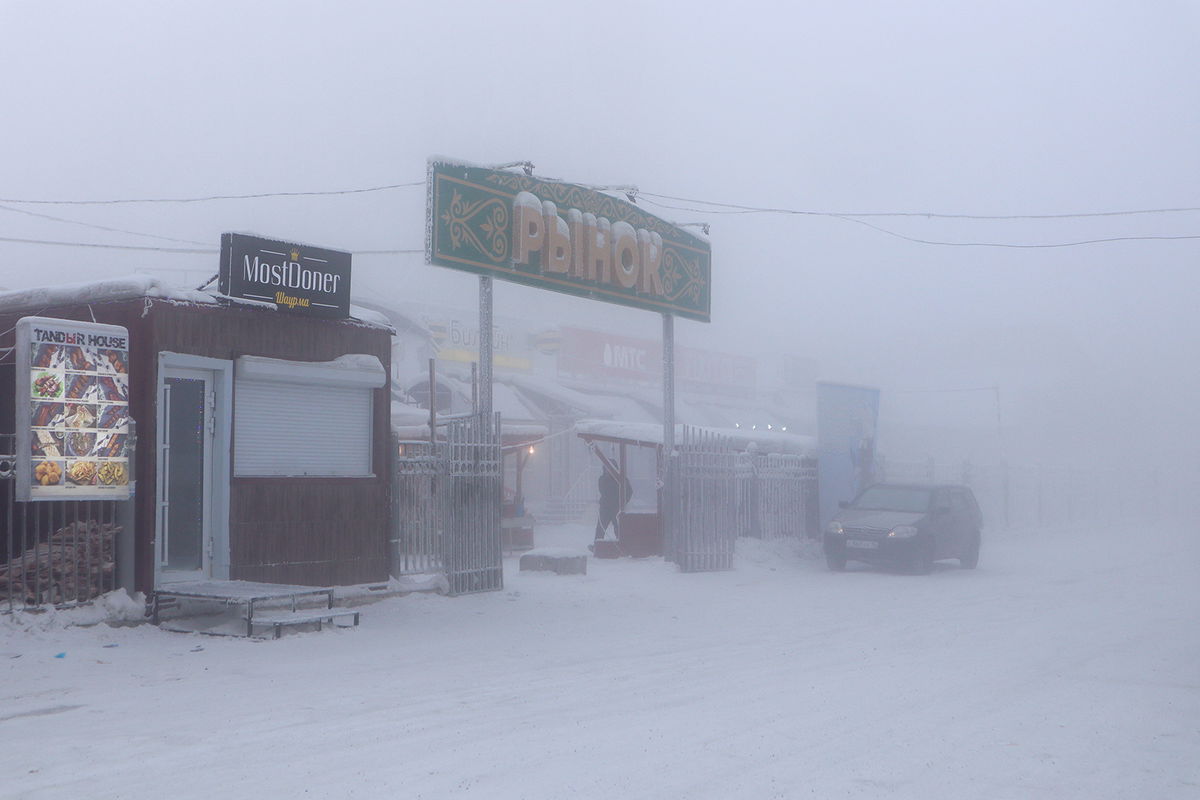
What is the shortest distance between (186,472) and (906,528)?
12.2 metres

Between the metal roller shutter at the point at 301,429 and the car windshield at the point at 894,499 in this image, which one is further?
the car windshield at the point at 894,499

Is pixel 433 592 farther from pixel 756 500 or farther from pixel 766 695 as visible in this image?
pixel 756 500

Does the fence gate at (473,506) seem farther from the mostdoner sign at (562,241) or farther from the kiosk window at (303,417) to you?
the mostdoner sign at (562,241)

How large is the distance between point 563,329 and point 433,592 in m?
30.4

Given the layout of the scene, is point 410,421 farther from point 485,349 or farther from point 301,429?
point 301,429

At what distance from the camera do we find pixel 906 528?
1909 centimetres

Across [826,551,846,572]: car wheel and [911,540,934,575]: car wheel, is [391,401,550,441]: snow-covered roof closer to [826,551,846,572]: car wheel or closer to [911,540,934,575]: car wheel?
[826,551,846,572]: car wheel

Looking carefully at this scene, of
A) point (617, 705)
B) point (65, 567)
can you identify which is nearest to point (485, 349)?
point (65, 567)

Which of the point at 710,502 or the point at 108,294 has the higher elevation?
the point at 108,294

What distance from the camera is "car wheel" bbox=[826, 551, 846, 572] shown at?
19.8m

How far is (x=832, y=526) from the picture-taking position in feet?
65.6

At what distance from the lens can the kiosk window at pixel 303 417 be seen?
39.4ft

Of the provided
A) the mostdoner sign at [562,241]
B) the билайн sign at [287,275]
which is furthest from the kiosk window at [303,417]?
the mostdoner sign at [562,241]

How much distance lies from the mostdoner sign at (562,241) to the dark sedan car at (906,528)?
4621mm
